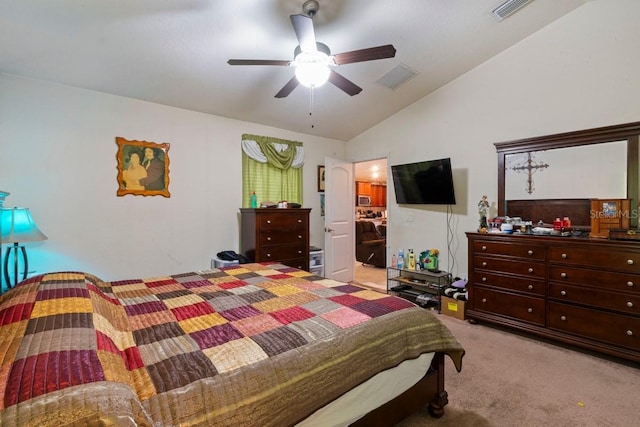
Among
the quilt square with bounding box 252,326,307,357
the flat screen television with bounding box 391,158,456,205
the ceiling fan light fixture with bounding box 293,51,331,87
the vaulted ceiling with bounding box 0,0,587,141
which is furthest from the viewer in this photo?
the flat screen television with bounding box 391,158,456,205

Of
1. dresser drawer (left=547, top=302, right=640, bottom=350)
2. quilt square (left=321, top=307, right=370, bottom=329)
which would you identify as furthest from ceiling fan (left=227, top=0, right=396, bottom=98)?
Result: dresser drawer (left=547, top=302, right=640, bottom=350)

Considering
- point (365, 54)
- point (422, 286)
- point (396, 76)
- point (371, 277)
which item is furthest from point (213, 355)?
point (371, 277)

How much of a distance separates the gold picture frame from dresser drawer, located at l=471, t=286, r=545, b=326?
3.73 metres

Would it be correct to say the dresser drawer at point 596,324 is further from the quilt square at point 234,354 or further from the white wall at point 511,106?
the quilt square at point 234,354

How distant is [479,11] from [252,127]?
9.59 ft

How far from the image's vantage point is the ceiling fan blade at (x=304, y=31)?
5.89 ft

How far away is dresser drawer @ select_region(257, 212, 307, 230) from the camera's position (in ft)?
12.0

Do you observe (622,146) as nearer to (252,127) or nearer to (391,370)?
(391,370)

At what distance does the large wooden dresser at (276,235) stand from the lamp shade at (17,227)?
77.6 inches

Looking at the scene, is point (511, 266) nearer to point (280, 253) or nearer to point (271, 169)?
point (280, 253)

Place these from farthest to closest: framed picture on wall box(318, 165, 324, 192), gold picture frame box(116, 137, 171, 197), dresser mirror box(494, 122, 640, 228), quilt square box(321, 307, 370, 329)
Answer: framed picture on wall box(318, 165, 324, 192) < gold picture frame box(116, 137, 171, 197) < dresser mirror box(494, 122, 640, 228) < quilt square box(321, 307, 370, 329)

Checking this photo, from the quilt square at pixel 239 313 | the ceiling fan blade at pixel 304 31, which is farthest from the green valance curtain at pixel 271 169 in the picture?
the quilt square at pixel 239 313

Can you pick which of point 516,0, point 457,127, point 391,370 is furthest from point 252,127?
point 391,370

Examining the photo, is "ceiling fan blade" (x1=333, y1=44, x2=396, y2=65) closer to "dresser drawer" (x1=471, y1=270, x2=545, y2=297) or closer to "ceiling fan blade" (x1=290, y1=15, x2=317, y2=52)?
"ceiling fan blade" (x1=290, y1=15, x2=317, y2=52)
